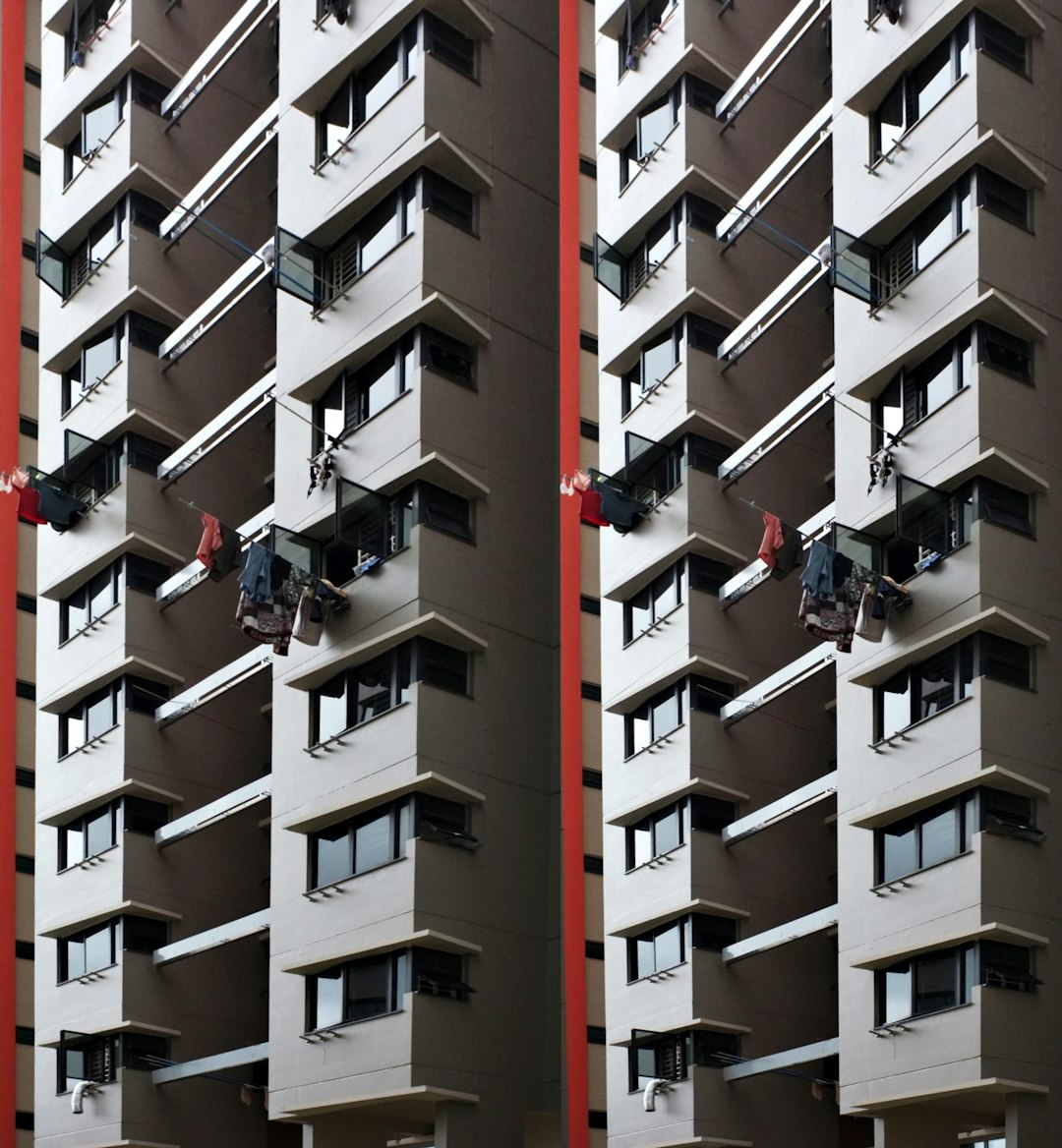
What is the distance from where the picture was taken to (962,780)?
3250 centimetres

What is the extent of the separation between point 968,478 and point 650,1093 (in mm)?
11375

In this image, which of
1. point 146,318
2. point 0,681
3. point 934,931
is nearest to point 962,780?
point 934,931

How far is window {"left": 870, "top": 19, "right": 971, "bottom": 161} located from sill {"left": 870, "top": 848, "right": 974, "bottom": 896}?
474 inches

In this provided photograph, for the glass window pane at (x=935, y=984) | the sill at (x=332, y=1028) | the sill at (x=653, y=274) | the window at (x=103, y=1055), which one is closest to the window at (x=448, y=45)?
the sill at (x=653, y=274)

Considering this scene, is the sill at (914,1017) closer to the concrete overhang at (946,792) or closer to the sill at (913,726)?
the concrete overhang at (946,792)

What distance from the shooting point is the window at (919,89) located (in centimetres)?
3541

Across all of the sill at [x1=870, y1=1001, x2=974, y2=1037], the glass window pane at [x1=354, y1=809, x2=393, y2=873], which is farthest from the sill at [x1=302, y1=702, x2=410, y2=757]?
the sill at [x1=870, y1=1001, x2=974, y2=1037]

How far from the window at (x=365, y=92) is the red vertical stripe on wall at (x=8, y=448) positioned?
13.8 metres

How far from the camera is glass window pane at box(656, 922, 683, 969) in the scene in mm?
37000

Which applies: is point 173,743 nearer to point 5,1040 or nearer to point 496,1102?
point 5,1040

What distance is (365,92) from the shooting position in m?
42.6

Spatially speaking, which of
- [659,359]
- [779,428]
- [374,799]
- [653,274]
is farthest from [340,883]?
[653,274]

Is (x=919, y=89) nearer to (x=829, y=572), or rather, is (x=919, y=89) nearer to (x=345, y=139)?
(x=829, y=572)

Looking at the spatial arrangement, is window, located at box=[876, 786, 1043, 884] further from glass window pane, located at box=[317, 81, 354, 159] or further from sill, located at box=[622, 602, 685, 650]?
glass window pane, located at box=[317, 81, 354, 159]
